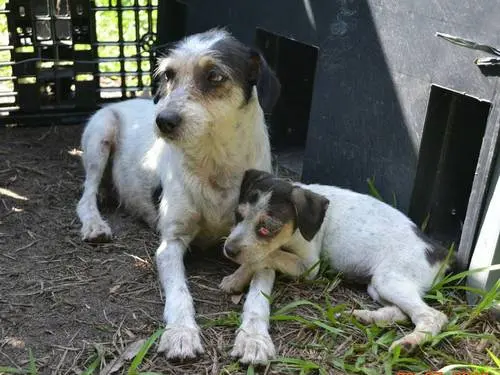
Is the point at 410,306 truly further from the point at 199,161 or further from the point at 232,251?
the point at 199,161

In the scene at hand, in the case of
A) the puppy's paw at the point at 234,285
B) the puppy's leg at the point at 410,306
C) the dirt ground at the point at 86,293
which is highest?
the puppy's leg at the point at 410,306

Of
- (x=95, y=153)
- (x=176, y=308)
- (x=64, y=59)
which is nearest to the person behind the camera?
(x=176, y=308)

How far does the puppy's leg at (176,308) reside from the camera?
10.4 ft

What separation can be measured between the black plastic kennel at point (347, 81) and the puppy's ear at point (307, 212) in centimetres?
91

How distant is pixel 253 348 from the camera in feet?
10.4

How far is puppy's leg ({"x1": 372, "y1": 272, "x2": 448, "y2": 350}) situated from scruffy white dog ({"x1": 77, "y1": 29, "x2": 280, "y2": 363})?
2.06ft

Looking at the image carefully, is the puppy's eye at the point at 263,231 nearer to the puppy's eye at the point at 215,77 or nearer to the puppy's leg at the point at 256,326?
the puppy's leg at the point at 256,326

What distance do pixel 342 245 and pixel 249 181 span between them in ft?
2.23

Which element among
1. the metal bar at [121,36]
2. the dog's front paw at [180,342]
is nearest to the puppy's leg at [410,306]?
the dog's front paw at [180,342]

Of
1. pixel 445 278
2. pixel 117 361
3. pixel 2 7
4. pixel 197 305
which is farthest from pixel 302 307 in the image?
pixel 2 7

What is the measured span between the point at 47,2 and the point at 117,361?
3.72 meters

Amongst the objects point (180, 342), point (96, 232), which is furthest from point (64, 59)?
point (180, 342)

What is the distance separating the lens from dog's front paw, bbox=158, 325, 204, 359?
314 centimetres

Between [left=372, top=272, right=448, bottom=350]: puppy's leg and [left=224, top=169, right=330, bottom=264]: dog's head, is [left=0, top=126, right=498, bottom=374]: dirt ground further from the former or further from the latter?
[left=224, top=169, right=330, bottom=264]: dog's head
